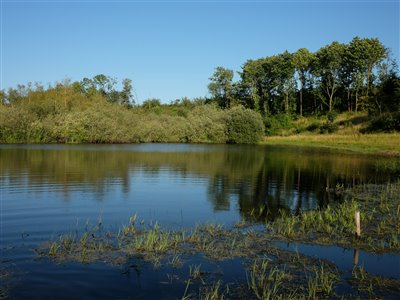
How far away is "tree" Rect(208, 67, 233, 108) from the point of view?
126562mm

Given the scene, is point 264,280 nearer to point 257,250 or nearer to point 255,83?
point 257,250

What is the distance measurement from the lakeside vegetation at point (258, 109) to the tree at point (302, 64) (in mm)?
293

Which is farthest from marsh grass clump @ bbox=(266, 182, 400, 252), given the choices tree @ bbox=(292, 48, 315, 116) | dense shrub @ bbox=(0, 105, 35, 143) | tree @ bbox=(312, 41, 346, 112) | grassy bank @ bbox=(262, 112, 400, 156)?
tree @ bbox=(292, 48, 315, 116)

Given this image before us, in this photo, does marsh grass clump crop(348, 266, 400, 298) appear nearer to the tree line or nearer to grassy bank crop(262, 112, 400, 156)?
grassy bank crop(262, 112, 400, 156)

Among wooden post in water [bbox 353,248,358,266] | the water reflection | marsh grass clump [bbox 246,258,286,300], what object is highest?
the water reflection

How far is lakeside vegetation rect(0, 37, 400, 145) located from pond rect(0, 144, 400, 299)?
41.5 meters

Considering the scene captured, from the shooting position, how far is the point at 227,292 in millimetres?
9523

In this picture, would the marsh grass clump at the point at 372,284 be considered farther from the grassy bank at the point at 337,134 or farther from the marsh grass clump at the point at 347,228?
the grassy bank at the point at 337,134

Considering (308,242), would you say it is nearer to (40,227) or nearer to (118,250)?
(118,250)

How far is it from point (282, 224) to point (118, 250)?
23.2 ft

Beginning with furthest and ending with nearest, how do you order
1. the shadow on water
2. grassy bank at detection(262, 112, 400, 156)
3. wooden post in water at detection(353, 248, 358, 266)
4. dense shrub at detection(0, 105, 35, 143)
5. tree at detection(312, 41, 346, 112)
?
tree at detection(312, 41, 346, 112)
dense shrub at detection(0, 105, 35, 143)
grassy bank at detection(262, 112, 400, 156)
wooden post in water at detection(353, 248, 358, 266)
the shadow on water

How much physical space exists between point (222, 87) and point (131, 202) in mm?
111028

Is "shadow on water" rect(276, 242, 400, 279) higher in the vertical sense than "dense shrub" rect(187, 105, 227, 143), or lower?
lower

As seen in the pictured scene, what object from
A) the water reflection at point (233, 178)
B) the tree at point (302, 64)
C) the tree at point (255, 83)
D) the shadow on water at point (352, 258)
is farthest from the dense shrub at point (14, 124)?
the shadow on water at point (352, 258)
